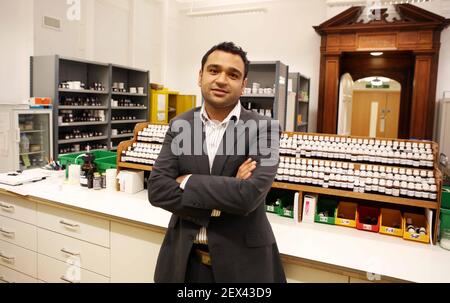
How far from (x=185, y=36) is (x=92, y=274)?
23.4ft

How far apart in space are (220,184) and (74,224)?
5.00 feet

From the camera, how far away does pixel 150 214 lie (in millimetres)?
2297

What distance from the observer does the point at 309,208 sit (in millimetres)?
2377

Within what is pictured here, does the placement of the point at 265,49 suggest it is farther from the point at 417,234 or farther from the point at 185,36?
the point at 417,234

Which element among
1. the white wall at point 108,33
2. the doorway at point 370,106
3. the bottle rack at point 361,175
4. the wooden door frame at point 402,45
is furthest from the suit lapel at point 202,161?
the doorway at point 370,106

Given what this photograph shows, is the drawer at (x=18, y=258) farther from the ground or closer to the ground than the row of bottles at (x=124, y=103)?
closer to the ground

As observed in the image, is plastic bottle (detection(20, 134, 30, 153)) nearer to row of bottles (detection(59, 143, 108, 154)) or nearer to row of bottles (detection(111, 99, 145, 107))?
row of bottles (detection(59, 143, 108, 154))

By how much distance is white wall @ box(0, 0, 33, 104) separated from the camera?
16.4ft

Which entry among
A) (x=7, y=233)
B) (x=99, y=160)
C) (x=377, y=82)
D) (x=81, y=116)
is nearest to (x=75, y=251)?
(x=7, y=233)

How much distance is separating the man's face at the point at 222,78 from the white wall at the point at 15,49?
4.82 m

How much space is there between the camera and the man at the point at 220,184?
55.7 inches

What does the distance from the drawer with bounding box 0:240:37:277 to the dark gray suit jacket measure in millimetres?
1675

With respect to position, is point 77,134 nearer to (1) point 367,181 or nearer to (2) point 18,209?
(2) point 18,209

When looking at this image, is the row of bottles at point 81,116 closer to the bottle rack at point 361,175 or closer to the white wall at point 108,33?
the white wall at point 108,33
